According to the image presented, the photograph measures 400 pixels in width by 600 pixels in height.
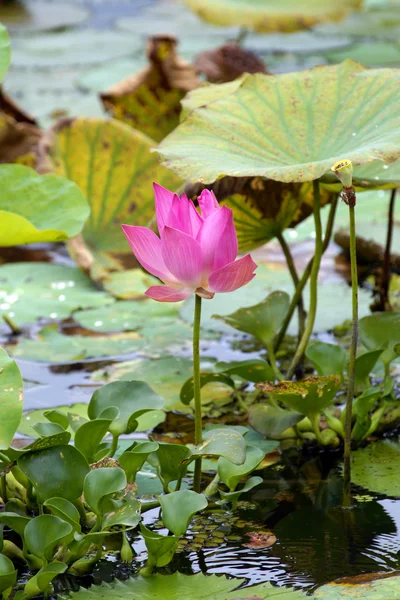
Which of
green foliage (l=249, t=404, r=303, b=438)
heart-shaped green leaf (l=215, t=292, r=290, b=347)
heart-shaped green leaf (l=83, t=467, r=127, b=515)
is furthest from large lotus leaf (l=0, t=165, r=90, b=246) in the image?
heart-shaped green leaf (l=83, t=467, r=127, b=515)

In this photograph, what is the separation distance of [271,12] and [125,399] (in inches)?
158

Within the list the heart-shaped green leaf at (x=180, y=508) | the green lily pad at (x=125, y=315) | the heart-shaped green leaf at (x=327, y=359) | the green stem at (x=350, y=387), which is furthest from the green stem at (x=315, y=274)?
the green lily pad at (x=125, y=315)

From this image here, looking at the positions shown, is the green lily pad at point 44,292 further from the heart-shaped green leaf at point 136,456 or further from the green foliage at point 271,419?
the heart-shaped green leaf at point 136,456

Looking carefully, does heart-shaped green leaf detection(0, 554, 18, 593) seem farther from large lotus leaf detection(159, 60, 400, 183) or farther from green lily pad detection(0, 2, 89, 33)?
green lily pad detection(0, 2, 89, 33)

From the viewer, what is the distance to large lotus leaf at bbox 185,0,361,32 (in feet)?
15.2

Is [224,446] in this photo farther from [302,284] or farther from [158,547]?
[302,284]

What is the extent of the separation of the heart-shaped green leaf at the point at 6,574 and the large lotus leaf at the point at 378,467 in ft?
1.62

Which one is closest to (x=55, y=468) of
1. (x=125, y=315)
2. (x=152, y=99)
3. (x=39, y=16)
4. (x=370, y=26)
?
(x=125, y=315)

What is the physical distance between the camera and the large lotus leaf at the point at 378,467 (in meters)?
1.14

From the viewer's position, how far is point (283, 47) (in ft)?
14.4

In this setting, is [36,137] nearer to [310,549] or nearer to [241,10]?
[310,549]

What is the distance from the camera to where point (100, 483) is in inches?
35.9

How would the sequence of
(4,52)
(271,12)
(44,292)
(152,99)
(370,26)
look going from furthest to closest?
(370,26) → (271,12) → (152,99) → (44,292) → (4,52)

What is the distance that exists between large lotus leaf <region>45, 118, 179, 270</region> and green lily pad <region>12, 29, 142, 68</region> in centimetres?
213
